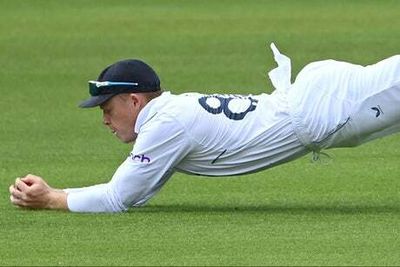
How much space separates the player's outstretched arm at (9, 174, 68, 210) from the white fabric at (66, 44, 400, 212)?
9 cm

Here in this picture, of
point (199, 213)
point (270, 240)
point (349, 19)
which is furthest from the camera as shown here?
point (349, 19)

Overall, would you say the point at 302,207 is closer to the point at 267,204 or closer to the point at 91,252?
the point at 267,204

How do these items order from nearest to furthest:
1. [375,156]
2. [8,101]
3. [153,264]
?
[153,264] < [375,156] < [8,101]

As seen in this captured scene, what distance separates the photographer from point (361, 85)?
34.3 feet

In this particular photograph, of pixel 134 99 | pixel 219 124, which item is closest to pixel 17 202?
pixel 134 99

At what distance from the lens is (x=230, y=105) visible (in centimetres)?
1065

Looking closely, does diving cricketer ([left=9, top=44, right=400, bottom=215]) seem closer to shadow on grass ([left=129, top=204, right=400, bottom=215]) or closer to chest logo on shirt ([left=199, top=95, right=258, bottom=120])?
chest logo on shirt ([left=199, top=95, right=258, bottom=120])

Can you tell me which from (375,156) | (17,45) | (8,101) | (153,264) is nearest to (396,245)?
(153,264)

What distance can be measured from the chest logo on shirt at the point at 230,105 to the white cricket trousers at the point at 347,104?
0.89 feet

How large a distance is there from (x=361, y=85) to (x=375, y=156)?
298 centimetres

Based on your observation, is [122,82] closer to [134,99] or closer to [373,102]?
[134,99]

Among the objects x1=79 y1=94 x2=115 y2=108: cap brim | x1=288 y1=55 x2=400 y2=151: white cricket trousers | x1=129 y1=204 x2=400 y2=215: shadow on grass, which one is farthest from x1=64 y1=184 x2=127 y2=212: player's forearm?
x1=288 y1=55 x2=400 y2=151: white cricket trousers

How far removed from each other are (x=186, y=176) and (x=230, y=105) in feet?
6.25

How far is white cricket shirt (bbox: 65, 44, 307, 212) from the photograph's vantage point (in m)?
10.4
